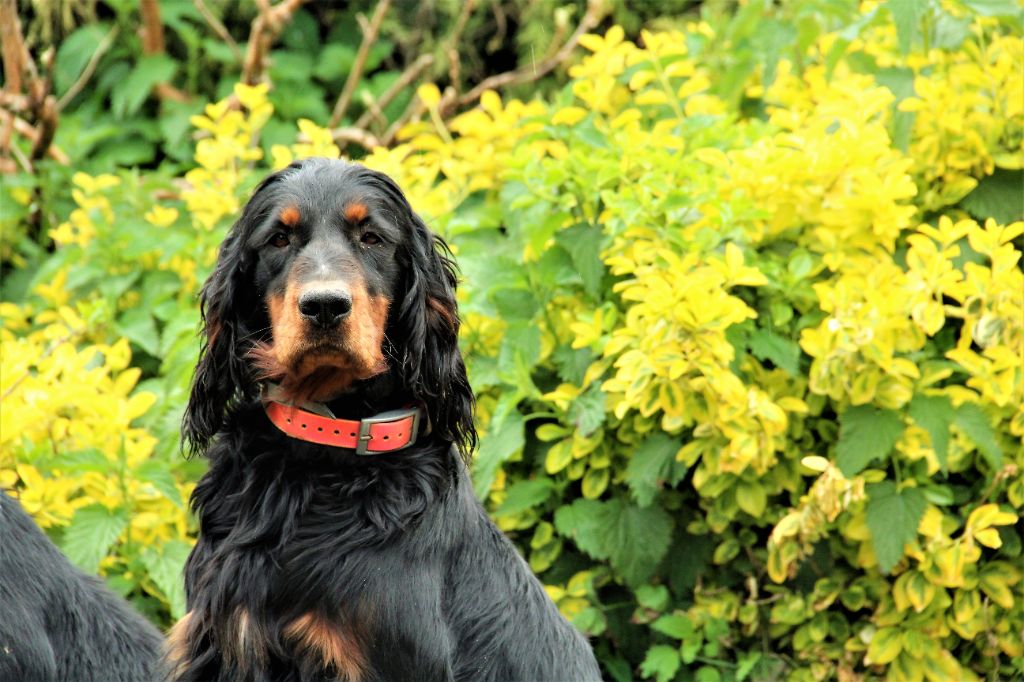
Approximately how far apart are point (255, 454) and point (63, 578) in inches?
23.3

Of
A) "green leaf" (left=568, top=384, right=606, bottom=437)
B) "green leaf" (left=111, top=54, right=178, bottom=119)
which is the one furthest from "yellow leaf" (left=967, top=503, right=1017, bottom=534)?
"green leaf" (left=111, top=54, right=178, bottom=119)

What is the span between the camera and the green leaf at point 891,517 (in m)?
3.79

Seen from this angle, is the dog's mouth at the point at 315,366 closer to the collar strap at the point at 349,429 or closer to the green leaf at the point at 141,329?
the collar strap at the point at 349,429

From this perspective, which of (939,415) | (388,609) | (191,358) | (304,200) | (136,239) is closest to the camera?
(388,609)

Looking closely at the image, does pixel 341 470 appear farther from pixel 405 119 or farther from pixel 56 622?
pixel 405 119

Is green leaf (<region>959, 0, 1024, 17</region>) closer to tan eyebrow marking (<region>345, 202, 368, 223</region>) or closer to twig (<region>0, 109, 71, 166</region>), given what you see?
tan eyebrow marking (<region>345, 202, 368, 223</region>)

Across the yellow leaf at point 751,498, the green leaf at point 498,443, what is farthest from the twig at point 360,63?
the yellow leaf at point 751,498

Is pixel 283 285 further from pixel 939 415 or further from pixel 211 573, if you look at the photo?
pixel 939 415

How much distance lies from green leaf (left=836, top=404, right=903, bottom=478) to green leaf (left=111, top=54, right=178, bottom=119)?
4258mm

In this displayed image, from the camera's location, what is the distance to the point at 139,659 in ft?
10.6

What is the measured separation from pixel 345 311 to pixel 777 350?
1.75 m

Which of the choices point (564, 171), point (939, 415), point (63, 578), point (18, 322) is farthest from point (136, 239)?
point (939, 415)

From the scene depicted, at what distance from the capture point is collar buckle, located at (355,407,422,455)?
114 inches

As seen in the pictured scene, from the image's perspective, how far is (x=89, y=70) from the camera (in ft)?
21.9
